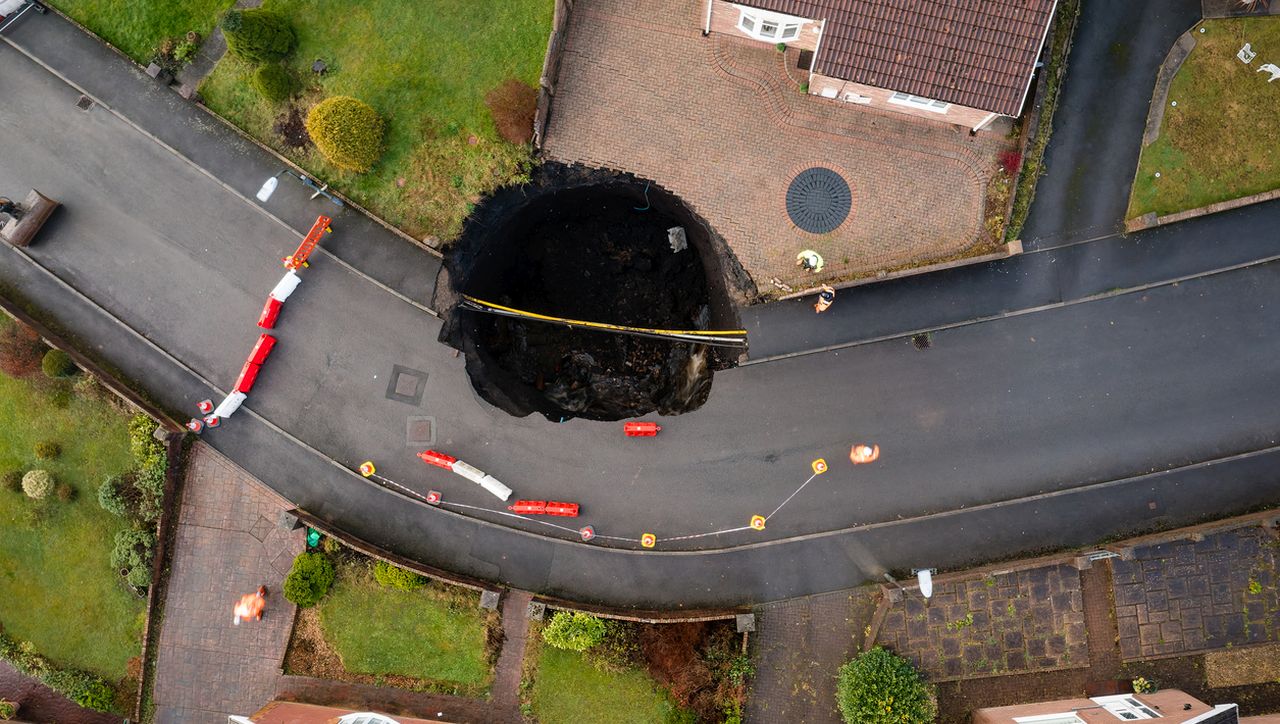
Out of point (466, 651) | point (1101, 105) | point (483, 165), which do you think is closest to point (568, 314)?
point (483, 165)

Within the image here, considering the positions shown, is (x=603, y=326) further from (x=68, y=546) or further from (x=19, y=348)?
(x=68, y=546)

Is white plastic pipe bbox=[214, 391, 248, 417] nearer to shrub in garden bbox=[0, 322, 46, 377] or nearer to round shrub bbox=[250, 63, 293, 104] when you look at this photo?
shrub in garden bbox=[0, 322, 46, 377]

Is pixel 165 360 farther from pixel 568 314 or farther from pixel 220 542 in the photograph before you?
pixel 568 314

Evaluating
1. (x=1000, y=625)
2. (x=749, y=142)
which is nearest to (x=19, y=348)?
(x=749, y=142)

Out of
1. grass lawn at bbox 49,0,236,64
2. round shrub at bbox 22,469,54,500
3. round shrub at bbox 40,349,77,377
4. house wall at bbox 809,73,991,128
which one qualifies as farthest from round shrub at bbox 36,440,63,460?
house wall at bbox 809,73,991,128

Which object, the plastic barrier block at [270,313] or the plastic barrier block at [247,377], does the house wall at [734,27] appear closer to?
the plastic barrier block at [270,313]
